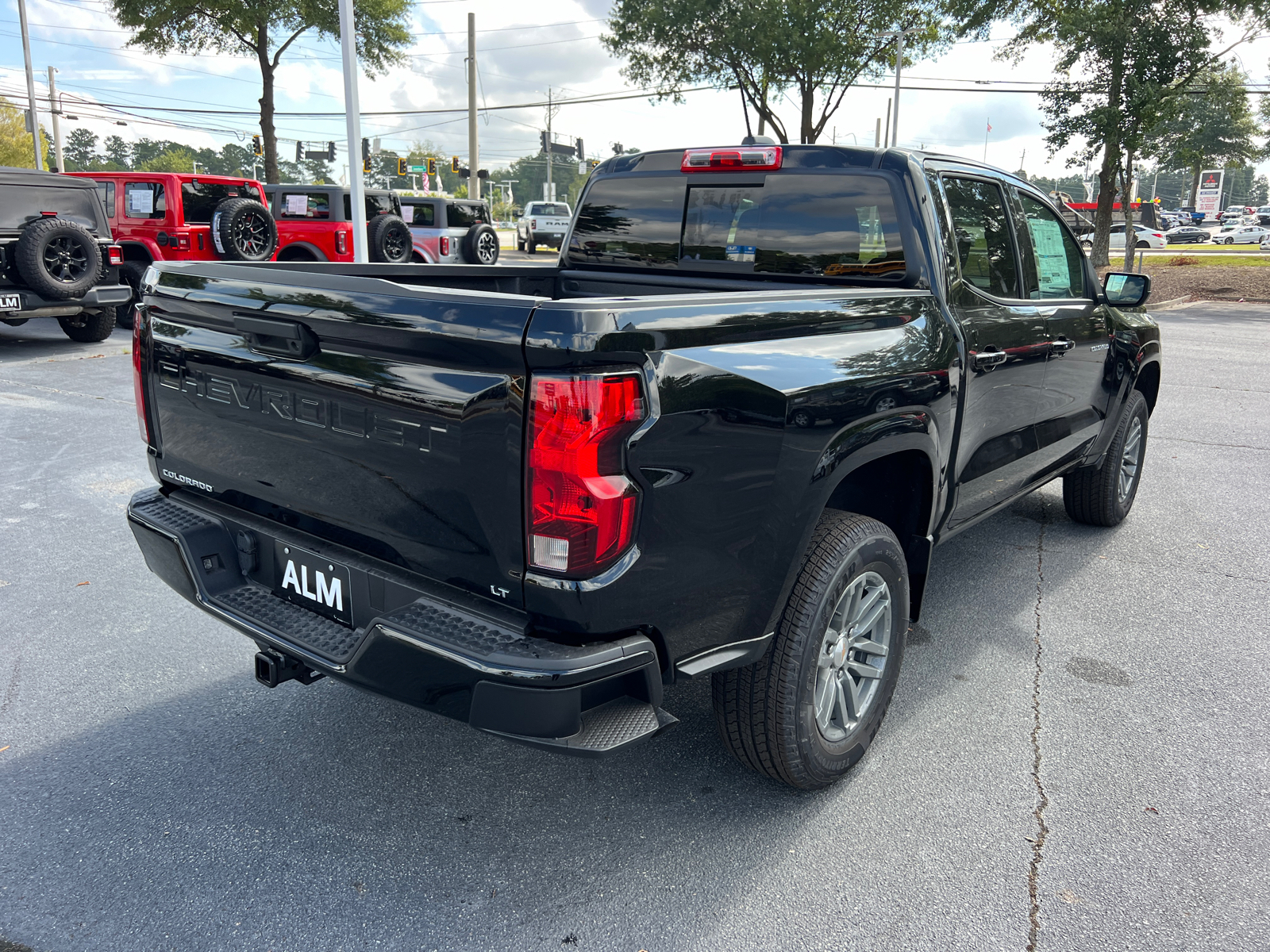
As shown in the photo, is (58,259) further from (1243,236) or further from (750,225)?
(1243,236)

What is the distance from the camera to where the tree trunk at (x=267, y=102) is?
25750mm

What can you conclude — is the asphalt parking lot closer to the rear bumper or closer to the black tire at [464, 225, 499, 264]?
the rear bumper

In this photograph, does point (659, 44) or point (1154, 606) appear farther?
point (659, 44)

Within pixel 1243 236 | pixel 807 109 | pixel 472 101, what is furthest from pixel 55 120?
pixel 1243 236

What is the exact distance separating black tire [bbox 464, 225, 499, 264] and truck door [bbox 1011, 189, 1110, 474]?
691 inches

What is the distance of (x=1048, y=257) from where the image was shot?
4172mm

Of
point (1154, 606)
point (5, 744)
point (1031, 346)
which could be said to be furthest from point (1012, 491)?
point (5, 744)

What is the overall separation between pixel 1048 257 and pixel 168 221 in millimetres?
12177

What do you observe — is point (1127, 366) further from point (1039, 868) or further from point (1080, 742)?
point (1039, 868)

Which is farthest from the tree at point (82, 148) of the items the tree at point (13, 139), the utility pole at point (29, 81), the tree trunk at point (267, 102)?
the tree trunk at point (267, 102)

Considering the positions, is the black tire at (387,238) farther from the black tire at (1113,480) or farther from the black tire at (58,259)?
the black tire at (1113,480)

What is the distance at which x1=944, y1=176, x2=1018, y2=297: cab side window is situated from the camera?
11.3ft

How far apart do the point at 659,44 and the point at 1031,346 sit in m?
28.2

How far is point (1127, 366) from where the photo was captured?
495 centimetres
